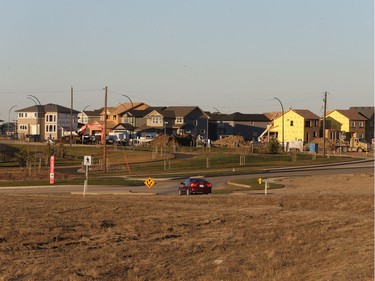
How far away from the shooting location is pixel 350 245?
66.4ft

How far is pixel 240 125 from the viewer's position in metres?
164

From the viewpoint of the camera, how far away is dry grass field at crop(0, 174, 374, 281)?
17500 mm

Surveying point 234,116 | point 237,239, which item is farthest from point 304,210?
point 234,116

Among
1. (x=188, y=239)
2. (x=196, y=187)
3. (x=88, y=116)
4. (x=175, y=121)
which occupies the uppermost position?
(x=88, y=116)

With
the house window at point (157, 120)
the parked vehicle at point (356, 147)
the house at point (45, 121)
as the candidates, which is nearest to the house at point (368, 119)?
the parked vehicle at point (356, 147)

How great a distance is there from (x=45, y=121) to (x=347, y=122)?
7159 cm

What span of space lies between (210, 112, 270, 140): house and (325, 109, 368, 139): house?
1843 centimetres

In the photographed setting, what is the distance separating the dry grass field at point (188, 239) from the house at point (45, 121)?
417ft

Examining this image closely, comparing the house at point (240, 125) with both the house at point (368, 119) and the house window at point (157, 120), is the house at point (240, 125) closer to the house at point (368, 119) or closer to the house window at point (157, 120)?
the house window at point (157, 120)

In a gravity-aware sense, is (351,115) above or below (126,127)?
above

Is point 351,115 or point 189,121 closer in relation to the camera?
point 189,121

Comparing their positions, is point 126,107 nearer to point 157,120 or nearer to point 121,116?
point 121,116

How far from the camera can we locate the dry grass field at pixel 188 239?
1750 centimetres

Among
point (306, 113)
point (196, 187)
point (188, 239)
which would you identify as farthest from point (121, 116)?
point (188, 239)
